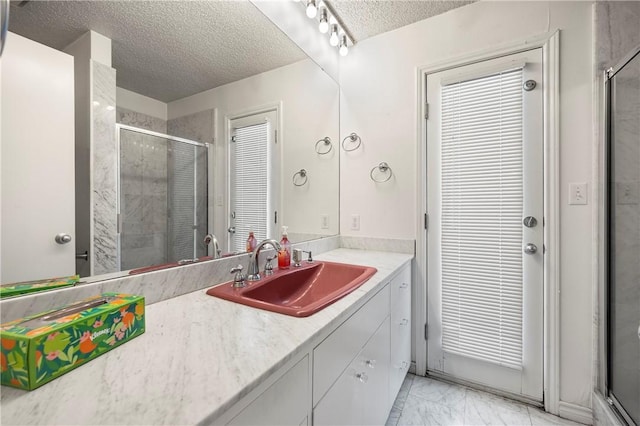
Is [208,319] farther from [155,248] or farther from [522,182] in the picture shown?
[522,182]

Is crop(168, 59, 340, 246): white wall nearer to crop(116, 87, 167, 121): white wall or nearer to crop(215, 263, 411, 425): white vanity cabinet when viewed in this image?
crop(116, 87, 167, 121): white wall

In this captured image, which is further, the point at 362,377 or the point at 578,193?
the point at 578,193

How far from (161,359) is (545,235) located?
1.85 metres

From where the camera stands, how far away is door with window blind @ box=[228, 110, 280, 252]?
1360 millimetres

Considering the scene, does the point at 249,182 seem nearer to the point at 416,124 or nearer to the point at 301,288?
the point at 301,288

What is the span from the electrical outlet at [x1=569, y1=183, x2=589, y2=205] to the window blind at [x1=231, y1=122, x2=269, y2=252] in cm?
165

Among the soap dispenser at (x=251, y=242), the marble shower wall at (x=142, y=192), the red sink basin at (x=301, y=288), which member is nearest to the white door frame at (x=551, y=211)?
the red sink basin at (x=301, y=288)

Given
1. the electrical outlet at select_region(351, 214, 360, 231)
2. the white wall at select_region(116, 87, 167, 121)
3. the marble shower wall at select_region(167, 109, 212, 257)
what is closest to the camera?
the white wall at select_region(116, 87, 167, 121)

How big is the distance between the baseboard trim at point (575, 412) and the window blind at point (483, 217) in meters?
0.27

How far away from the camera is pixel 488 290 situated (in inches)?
66.6

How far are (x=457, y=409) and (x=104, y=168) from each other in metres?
2.03

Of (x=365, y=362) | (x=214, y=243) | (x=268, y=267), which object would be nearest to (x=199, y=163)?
(x=214, y=243)

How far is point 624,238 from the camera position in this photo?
1344mm

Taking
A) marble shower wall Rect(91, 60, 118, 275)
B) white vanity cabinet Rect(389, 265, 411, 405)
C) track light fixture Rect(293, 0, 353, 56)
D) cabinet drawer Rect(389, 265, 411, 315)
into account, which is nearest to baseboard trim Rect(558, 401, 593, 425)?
white vanity cabinet Rect(389, 265, 411, 405)
